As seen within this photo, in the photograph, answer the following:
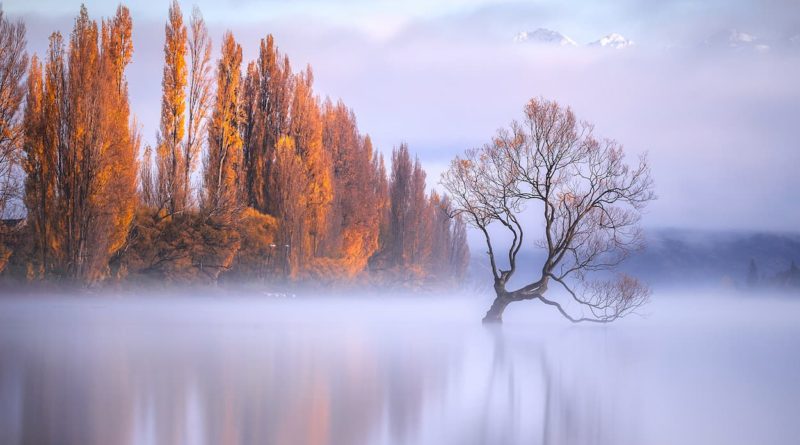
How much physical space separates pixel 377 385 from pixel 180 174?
16914mm

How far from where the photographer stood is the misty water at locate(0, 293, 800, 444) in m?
6.04

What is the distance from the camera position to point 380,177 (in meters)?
33.4

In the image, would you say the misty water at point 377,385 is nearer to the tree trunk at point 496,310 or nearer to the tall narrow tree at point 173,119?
the tree trunk at point 496,310

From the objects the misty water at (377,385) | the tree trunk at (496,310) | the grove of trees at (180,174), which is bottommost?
the misty water at (377,385)

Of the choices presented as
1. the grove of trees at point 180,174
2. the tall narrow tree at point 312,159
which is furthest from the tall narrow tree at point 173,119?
the tall narrow tree at point 312,159

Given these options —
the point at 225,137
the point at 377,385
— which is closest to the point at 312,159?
the point at 225,137

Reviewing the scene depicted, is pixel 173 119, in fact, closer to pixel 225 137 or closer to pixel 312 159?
pixel 225 137

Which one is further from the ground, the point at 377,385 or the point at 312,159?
the point at 312,159

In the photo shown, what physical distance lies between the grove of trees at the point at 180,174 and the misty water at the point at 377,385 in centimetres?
445

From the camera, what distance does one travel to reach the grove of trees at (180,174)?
2025 cm

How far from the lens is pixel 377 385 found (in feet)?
27.4

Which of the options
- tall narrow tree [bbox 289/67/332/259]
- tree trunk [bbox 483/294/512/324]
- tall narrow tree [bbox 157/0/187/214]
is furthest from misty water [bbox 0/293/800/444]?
tall narrow tree [bbox 289/67/332/259]

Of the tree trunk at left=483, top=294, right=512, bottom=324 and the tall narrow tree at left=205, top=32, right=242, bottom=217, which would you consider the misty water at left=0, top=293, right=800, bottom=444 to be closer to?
the tree trunk at left=483, top=294, right=512, bottom=324

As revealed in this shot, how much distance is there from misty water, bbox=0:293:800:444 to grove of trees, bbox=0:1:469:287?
4.45 m
